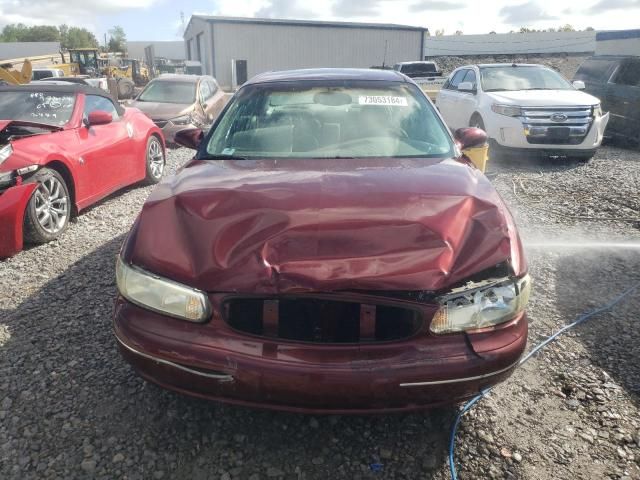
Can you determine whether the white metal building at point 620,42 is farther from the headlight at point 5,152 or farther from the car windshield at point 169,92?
the headlight at point 5,152

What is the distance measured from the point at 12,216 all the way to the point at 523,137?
23.1 feet

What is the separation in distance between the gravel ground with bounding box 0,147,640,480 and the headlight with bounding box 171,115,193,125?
7074 mm

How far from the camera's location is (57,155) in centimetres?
498

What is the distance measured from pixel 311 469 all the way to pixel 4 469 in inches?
50.8

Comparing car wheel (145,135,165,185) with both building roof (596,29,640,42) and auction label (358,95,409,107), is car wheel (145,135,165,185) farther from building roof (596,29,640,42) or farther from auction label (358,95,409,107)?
building roof (596,29,640,42)

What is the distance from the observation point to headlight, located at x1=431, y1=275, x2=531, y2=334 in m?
2.02

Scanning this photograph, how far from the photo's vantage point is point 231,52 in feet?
106

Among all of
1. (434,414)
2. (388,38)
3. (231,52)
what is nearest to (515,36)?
(388,38)

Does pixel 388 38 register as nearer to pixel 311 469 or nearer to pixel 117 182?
pixel 117 182

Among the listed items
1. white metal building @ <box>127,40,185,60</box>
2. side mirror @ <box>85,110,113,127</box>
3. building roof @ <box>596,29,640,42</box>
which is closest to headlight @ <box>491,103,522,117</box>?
side mirror @ <box>85,110,113,127</box>

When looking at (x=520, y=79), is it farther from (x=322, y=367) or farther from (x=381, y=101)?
(x=322, y=367)

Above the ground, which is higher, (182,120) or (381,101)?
(381,101)

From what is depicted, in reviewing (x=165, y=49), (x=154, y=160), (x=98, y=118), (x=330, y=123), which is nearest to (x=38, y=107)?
(x=98, y=118)

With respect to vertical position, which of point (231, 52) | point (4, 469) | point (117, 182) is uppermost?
point (231, 52)
